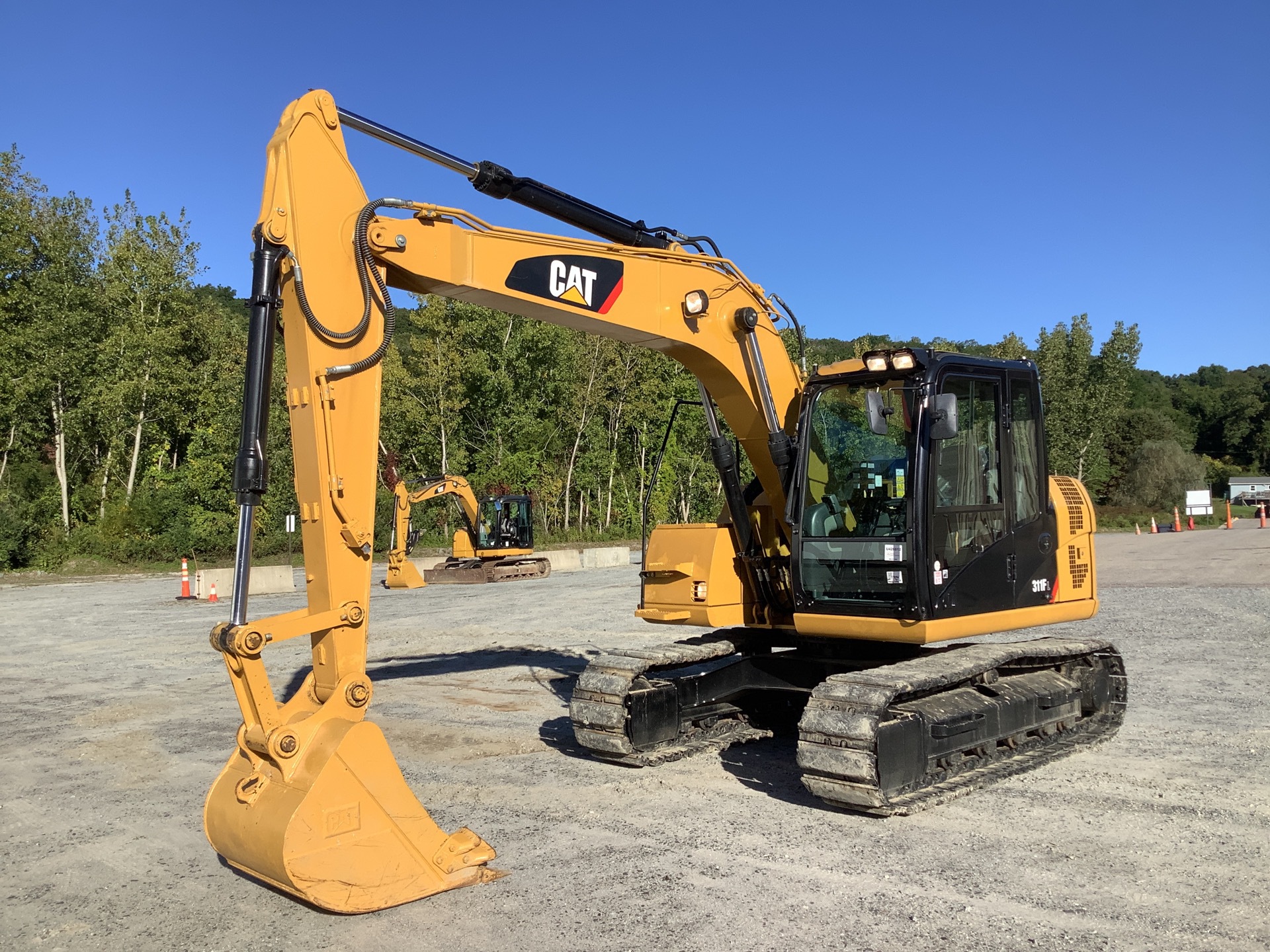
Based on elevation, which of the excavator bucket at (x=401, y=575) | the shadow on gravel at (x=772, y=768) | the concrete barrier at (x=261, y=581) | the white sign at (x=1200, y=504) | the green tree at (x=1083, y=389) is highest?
the green tree at (x=1083, y=389)

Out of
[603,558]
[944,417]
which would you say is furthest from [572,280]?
[603,558]

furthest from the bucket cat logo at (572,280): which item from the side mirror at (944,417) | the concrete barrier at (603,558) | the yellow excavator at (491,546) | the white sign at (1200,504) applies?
the white sign at (1200,504)

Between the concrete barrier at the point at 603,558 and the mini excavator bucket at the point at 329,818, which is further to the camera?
the concrete barrier at the point at 603,558

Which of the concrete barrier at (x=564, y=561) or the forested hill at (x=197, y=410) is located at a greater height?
the forested hill at (x=197, y=410)

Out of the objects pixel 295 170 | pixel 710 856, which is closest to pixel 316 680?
pixel 710 856

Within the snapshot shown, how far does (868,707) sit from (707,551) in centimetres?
194

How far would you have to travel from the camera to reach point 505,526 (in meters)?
29.4

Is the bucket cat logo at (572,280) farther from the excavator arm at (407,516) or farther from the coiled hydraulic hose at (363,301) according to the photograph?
the excavator arm at (407,516)

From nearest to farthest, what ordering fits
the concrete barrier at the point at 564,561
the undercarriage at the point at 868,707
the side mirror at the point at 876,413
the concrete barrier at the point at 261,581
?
the undercarriage at the point at 868,707 → the side mirror at the point at 876,413 → the concrete barrier at the point at 261,581 → the concrete barrier at the point at 564,561

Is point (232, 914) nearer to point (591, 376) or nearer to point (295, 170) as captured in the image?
point (295, 170)

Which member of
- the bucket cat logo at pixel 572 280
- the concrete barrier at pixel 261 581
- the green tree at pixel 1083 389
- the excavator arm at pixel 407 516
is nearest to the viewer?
the bucket cat logo at pixel 572 280

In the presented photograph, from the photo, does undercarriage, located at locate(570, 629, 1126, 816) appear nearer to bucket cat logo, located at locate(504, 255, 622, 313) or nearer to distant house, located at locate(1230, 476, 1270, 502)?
bucket cat logo, located at locate(504, 255, 622, 313)

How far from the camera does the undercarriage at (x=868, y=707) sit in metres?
6.27

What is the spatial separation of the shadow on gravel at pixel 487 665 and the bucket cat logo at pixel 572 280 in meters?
5.51
